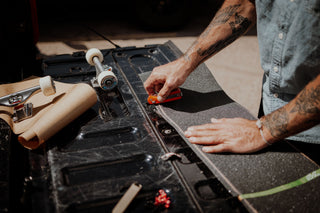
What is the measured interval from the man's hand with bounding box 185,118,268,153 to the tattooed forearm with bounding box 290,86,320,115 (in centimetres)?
13

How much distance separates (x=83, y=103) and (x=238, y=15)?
0.66 m

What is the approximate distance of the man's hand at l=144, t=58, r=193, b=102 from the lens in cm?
95

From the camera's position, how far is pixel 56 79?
1.05 metres

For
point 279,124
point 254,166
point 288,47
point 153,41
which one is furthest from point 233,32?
point 153,41

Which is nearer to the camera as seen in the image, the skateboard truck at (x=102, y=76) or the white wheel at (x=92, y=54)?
the skateboard truck at (x=102, y=76)

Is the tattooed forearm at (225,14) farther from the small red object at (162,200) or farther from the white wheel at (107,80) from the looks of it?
the small red object at (162,200)

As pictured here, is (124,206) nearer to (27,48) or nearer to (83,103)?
(83,103)

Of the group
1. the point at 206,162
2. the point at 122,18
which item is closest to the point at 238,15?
the point at 206,162

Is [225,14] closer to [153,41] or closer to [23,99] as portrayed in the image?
[23,99]

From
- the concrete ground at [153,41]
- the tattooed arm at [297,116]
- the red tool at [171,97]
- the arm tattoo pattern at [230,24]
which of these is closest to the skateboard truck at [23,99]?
the red tool at [171,97]

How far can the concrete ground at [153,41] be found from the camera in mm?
2459

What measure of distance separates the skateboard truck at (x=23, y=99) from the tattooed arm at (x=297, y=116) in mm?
672

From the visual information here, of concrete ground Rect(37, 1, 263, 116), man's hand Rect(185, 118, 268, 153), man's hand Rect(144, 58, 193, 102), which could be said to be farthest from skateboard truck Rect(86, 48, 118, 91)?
concrete ground Rect(37, 1, 263, 116)

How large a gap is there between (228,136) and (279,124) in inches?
5.8
